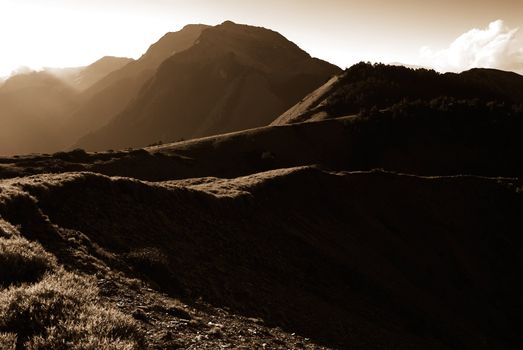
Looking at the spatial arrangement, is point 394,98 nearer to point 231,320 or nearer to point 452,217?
point 452,217

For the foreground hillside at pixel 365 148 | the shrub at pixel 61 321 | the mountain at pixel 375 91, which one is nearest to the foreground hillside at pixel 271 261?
the shrub at pixel 61 321

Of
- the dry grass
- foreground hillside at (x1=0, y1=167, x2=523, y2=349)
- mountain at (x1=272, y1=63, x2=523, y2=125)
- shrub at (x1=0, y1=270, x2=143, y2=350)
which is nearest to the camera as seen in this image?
the dry grass

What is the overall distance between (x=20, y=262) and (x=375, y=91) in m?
143

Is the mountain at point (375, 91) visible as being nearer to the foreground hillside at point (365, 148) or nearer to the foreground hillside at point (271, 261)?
the foreground hillside at point (365, 148)

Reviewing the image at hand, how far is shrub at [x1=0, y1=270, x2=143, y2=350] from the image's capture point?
8602mm

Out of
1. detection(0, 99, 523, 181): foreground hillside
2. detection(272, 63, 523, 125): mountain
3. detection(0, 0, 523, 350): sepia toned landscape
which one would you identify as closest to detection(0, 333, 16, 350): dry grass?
detection(0, 0, 523, 350): sepia toned landscape

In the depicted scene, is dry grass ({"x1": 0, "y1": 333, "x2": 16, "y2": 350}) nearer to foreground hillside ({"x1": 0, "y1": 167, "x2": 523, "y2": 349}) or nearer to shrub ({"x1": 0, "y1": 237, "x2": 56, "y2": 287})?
foreground hillside ({"x1": 0, "y1": 167, "x2": 523, "y2": 349})

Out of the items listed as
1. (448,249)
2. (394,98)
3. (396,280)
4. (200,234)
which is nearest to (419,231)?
(448,249)

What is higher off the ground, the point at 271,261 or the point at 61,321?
the point at 61,321

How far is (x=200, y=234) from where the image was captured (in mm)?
24641

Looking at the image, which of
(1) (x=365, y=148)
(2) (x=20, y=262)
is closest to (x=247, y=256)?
(2) (x=20, y=262)

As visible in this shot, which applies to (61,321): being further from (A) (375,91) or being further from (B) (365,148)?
(A) (375,91)

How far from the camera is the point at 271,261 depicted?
2620 cm

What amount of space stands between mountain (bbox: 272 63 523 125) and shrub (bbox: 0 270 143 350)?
117m
